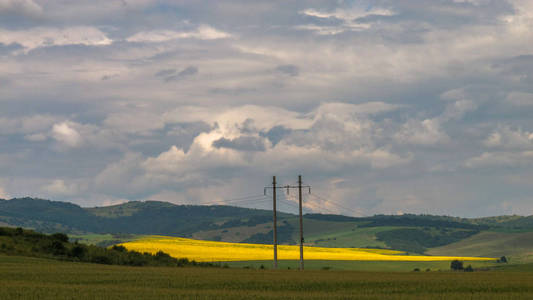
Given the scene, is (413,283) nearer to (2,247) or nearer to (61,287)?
(61,287)

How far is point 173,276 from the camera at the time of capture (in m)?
67.1

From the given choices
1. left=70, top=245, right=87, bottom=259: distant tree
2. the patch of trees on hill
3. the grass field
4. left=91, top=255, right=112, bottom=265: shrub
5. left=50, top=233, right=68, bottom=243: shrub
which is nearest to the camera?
the grass field

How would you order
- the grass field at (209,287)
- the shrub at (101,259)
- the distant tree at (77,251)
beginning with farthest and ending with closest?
the distant tree at (77,251), the shrub at (101,259), the grass field at (209,287)

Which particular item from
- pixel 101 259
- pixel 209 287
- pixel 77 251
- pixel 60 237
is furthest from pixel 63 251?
pixel 209 287

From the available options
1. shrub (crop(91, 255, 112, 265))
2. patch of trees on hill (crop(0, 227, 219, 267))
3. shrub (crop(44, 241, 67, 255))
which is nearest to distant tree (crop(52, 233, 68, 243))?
patch of trees on hill (crop(0, 227, 219, 267))

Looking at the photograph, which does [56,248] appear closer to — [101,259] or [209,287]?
[101,259]

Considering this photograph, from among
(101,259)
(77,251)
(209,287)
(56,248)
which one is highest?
(56,248)

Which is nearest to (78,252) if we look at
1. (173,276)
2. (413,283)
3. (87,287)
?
(173,276)

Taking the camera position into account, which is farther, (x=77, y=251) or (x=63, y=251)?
(x=77, y=251)

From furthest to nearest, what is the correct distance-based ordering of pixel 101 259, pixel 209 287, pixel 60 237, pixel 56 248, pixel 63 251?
pixel 60 237 → pixel 56 248 → pixel 63 251 → pixel 101 259 → pixel 209 287

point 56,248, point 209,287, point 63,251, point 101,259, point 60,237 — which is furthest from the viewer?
point 60,237

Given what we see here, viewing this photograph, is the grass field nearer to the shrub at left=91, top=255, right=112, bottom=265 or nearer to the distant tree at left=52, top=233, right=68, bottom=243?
the shrub at left=91, top=255, right=112, bottom=265

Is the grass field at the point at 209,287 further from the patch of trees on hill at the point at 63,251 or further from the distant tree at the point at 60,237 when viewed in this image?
the distant tree at the point at 60,237

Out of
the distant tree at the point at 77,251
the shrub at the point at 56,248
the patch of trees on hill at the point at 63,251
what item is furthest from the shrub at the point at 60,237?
the distant tree at the point at 77,251
